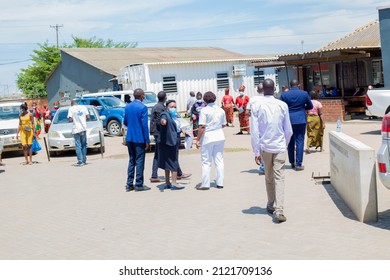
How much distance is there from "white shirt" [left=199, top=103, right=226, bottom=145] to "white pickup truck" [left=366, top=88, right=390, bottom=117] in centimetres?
884

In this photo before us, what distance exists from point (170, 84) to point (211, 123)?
24.1 m

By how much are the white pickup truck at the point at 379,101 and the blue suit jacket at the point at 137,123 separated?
9.45 metres

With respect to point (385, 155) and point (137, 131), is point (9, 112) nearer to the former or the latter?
point (137, 131)

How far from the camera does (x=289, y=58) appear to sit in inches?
1035

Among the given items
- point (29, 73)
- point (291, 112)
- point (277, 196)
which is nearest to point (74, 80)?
point (29, 73)

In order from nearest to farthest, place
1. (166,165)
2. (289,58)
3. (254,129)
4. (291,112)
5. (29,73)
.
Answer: (254,129) → (166,165) → (291,112) → (289,58) → (29,73)

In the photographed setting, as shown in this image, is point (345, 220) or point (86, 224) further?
point (86, 224)

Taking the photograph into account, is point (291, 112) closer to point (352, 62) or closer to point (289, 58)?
point (289, 58)

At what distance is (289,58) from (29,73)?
4278cm

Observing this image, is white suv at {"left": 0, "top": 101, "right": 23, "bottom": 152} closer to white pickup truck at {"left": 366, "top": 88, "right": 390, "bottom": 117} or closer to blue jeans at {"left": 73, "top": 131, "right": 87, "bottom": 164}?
blue jeans at {"left": 73, "top": 131, "right": 87, "bottom": 164}

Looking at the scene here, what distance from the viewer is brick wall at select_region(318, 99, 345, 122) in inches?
956

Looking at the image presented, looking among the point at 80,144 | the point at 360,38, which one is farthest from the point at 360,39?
the point at 80,144

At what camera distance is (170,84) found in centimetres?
3416

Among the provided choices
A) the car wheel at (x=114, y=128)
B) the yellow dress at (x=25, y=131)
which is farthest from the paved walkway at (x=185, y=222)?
the car wheel at (x=114, y=128)
